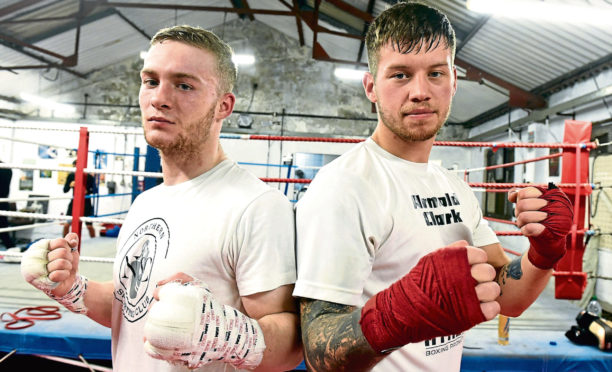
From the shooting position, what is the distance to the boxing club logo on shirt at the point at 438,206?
36.4 inches

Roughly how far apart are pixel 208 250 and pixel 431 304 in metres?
0.57

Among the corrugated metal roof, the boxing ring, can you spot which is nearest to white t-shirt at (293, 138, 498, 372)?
the boxing ring

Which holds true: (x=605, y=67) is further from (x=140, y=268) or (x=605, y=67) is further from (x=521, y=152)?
(x=140, y=268)

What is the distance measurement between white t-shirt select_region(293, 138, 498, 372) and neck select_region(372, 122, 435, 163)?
2 centimetres

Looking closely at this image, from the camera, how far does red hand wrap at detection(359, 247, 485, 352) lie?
0.54 meters

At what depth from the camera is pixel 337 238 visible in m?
0.77

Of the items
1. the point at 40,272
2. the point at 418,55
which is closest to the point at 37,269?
the point at 40,272

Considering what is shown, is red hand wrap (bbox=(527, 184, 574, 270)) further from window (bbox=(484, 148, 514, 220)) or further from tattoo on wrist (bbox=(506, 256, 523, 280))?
window (bbox=(484, 148, 514, 220))

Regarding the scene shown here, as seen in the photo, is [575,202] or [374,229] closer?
[374,229]

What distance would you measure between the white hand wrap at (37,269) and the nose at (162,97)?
1.67ft

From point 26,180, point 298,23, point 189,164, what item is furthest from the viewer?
point 26,180

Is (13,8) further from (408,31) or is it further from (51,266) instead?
(408,31)

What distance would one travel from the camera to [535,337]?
2.22m

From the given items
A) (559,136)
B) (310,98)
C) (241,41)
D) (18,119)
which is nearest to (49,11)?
(18,119)
